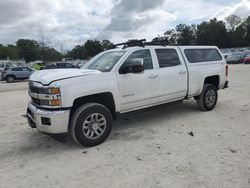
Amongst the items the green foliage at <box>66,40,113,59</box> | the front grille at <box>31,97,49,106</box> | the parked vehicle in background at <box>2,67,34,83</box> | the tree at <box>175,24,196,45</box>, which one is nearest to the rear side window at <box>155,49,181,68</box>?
the front grille at <box>31,97,49,106</box>

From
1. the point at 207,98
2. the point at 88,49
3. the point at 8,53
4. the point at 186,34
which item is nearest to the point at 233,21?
the point at 186,34

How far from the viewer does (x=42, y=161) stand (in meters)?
4.10

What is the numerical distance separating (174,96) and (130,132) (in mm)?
1477

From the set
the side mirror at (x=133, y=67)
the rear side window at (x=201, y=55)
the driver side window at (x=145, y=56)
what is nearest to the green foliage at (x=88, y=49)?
the rear side window at (x=201, y=55)

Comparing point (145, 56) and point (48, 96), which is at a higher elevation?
point (145, 56)

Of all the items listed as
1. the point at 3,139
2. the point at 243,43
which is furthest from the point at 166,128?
the point at 243,43

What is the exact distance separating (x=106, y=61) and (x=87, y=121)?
154 centimetres

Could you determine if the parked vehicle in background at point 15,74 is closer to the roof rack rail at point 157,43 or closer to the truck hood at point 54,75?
the roof rack rail at point 157,43

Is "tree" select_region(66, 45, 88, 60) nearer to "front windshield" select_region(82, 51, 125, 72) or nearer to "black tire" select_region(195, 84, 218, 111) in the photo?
"black tire" select_region(195, 84, 218, 111)

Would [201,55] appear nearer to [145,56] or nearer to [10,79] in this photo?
[145,56]

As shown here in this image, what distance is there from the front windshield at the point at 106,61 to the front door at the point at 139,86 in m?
0.23

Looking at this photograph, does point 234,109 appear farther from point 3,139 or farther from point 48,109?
point 3,139

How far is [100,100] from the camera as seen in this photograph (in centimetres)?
489

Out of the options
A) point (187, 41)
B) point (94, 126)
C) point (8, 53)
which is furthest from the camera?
point (8, 53)
